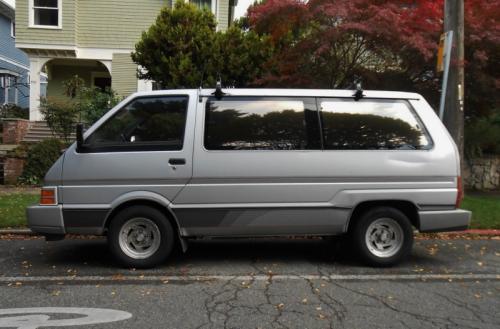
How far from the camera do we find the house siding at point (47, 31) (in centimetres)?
1800

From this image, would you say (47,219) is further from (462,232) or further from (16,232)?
(462,232)

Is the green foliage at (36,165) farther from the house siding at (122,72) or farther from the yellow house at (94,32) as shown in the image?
the house siding at (122,72)

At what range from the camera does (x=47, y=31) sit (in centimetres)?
1809

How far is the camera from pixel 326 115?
595cm

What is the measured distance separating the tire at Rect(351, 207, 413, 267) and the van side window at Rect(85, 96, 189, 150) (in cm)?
229

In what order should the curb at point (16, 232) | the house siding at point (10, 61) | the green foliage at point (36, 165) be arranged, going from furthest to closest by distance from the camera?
1. the house siding at point (10, 61)
2. the green foliage at point (36, 165)
3. the curb at point (16, 232)

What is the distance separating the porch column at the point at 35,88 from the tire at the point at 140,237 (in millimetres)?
13615

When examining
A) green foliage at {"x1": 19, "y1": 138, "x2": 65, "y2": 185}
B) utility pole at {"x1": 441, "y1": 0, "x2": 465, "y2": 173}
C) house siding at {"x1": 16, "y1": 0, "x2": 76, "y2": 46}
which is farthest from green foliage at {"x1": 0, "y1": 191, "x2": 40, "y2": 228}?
house siding at {"x1": 16, "y1": 0, "x2": 76, "y2": 46}

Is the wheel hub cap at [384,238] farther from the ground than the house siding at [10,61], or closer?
closer

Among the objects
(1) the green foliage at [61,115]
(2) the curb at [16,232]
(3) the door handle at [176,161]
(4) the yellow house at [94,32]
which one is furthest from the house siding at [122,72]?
(3) the door handle at [176,161]

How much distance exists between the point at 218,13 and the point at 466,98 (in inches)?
399

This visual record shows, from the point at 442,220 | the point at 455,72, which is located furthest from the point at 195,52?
the point at 442,220

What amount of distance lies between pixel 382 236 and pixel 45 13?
16.3m

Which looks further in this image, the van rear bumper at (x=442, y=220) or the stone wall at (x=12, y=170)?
the stone wall at (x=12, y=170)
